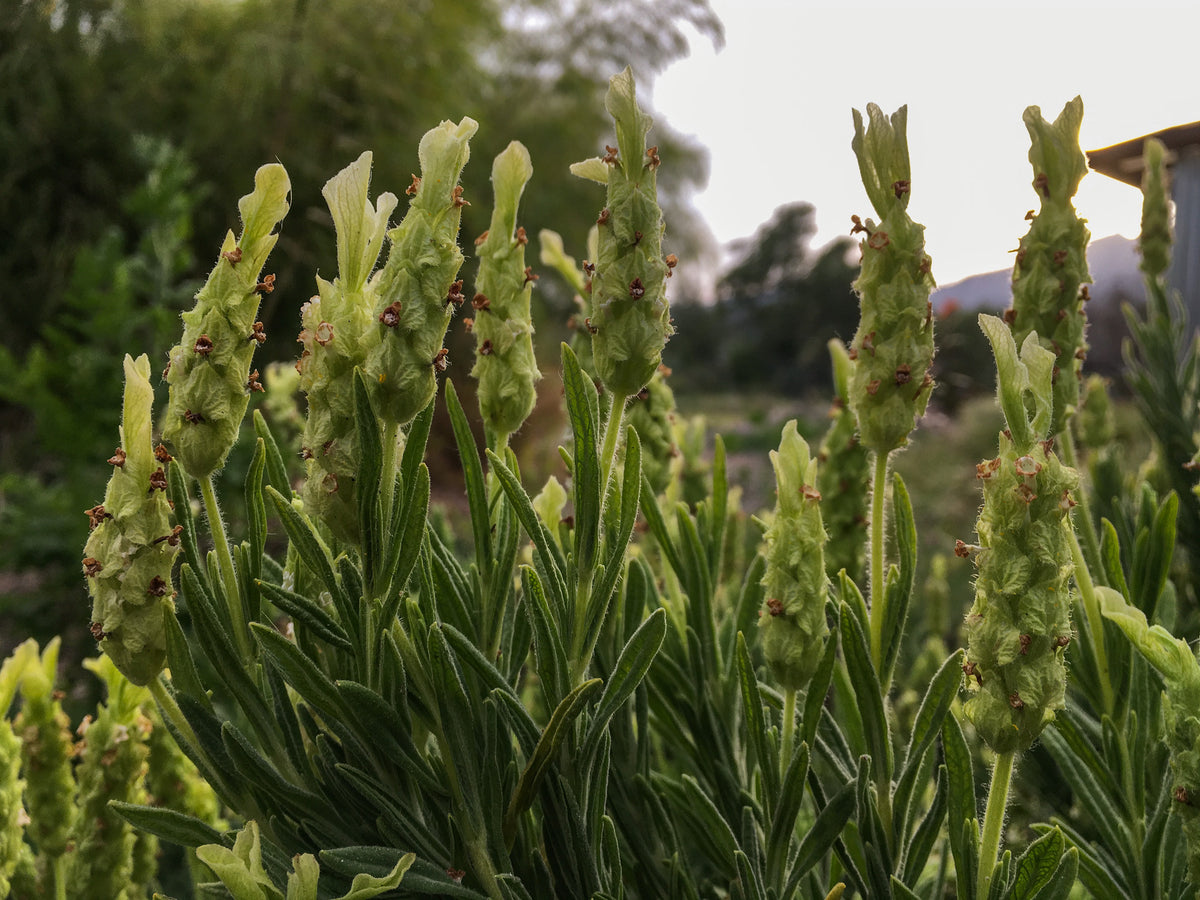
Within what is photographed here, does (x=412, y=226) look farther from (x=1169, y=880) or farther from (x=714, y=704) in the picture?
(x=1169, y=880)

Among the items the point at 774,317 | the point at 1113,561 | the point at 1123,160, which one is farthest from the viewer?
the point at 774,317

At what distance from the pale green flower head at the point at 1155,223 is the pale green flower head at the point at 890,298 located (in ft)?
3.40

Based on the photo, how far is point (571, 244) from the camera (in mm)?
7945

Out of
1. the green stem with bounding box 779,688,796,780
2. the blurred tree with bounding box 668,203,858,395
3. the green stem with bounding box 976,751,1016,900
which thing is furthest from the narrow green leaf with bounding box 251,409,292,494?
the blurred tree with bounding box 668,203,858,395

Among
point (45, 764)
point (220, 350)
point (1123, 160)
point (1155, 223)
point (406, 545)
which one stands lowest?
point (45, 764)

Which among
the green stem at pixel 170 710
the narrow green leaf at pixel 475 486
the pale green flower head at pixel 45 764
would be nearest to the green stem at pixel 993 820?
the narrow green leaf at pixel 475 486

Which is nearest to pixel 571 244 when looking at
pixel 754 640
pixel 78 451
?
pixel 78 451

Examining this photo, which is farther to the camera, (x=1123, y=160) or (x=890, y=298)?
(x=1123, y=160)

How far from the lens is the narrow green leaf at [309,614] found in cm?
46

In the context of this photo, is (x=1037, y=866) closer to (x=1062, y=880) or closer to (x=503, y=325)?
(x=1062, y=880)

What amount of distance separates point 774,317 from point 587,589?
1385cm

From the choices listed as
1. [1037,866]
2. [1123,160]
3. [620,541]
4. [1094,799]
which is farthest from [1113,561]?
[1123,160]

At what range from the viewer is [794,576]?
0.51 meters

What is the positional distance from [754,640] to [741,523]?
0.59m
